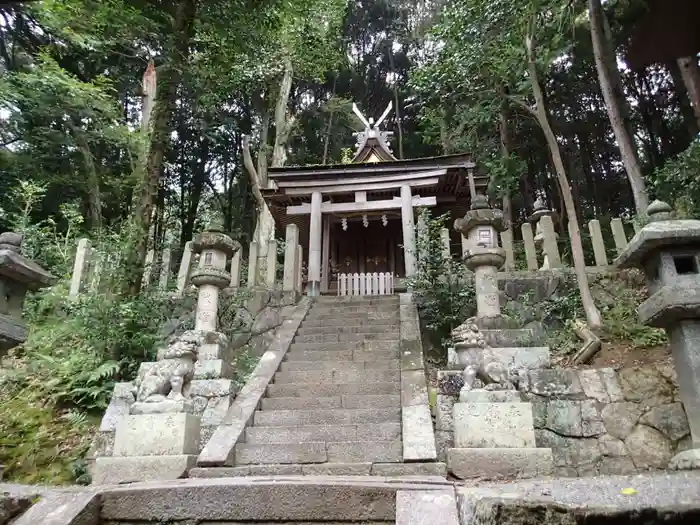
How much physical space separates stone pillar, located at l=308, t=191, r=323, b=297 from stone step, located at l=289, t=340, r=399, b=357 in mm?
3503

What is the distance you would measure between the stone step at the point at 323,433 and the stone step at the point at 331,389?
85cm

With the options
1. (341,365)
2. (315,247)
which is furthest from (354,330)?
(315,247)

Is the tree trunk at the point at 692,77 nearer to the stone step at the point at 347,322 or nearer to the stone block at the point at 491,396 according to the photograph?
the stone step at the point at 347,322

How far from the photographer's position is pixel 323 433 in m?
5.14

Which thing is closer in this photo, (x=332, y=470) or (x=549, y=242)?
(x=332, y=470)


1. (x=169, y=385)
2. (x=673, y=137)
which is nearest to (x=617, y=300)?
(x=169, y=385)

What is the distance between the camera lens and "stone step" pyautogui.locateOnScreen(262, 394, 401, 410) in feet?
18.8

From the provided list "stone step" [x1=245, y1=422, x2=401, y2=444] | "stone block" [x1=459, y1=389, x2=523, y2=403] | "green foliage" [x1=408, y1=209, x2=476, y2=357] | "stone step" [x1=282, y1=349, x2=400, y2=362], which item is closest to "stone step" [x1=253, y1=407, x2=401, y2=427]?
"stone step" [x1=245, y1=422, x2=401, y2=444]

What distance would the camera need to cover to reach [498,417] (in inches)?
175

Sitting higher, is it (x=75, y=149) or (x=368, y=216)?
(x=75, y=149)

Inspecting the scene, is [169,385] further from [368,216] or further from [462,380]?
[368,216]

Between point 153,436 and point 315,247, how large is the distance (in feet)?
25.6

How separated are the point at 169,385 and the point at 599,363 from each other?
550 centimetres

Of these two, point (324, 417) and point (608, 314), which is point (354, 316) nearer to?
point (324, 417)
